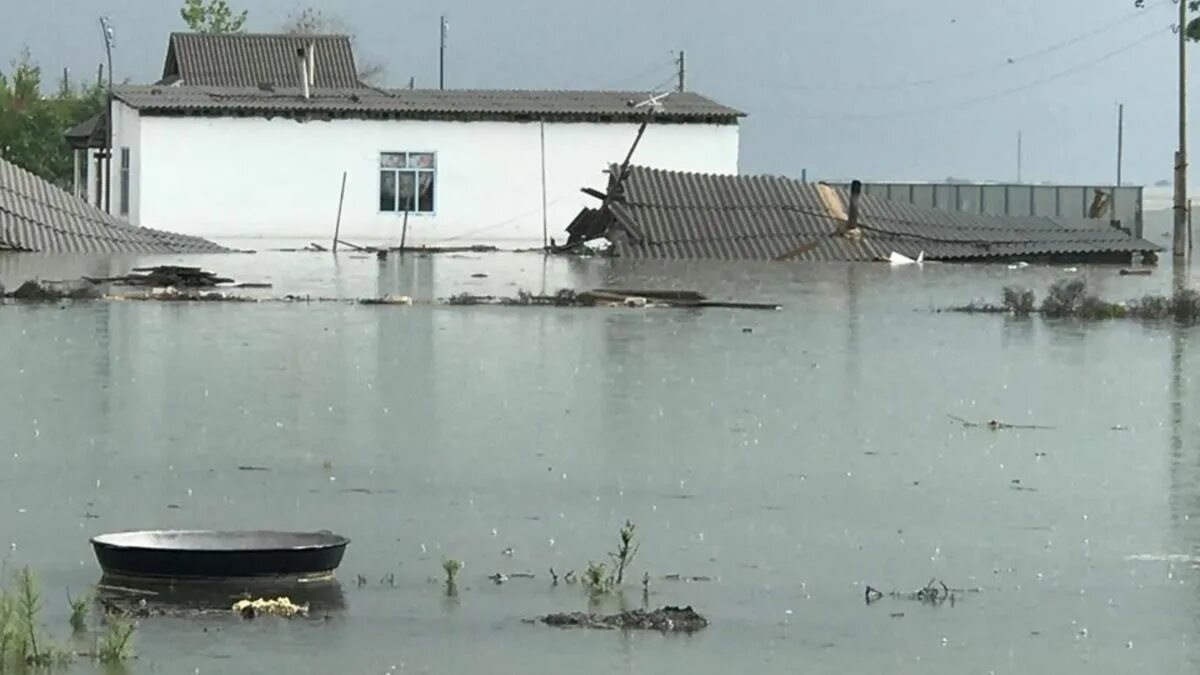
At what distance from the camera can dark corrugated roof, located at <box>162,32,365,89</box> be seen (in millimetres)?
66812

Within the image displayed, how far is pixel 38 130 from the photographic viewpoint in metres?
76.2

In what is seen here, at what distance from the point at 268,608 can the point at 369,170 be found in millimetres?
46331

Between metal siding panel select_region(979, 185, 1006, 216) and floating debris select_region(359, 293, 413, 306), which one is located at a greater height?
metal siding panel select_region(979, 185, 1006, 216)

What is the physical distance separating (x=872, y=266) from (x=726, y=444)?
2865cm

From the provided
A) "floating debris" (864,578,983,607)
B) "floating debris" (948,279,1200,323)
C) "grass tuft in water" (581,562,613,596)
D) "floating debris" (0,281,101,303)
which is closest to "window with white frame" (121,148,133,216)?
"floating debris" (0,281,101,303)

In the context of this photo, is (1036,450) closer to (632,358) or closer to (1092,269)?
(632,358)

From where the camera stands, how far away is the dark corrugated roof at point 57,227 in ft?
135

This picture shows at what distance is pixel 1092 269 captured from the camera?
45.3 meters

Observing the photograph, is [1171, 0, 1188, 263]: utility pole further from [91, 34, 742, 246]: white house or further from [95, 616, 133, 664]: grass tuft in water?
[95, 616, 133, 664]: grass tuft in water

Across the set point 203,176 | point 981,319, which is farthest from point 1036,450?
point 203,176

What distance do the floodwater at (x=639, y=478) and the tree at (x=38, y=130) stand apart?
2024 inches

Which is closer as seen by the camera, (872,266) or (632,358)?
(632,358)

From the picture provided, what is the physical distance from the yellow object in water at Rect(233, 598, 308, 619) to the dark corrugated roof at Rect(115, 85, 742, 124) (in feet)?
149

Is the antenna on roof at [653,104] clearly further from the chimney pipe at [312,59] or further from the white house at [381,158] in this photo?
the chimney pipe at [312,59]
